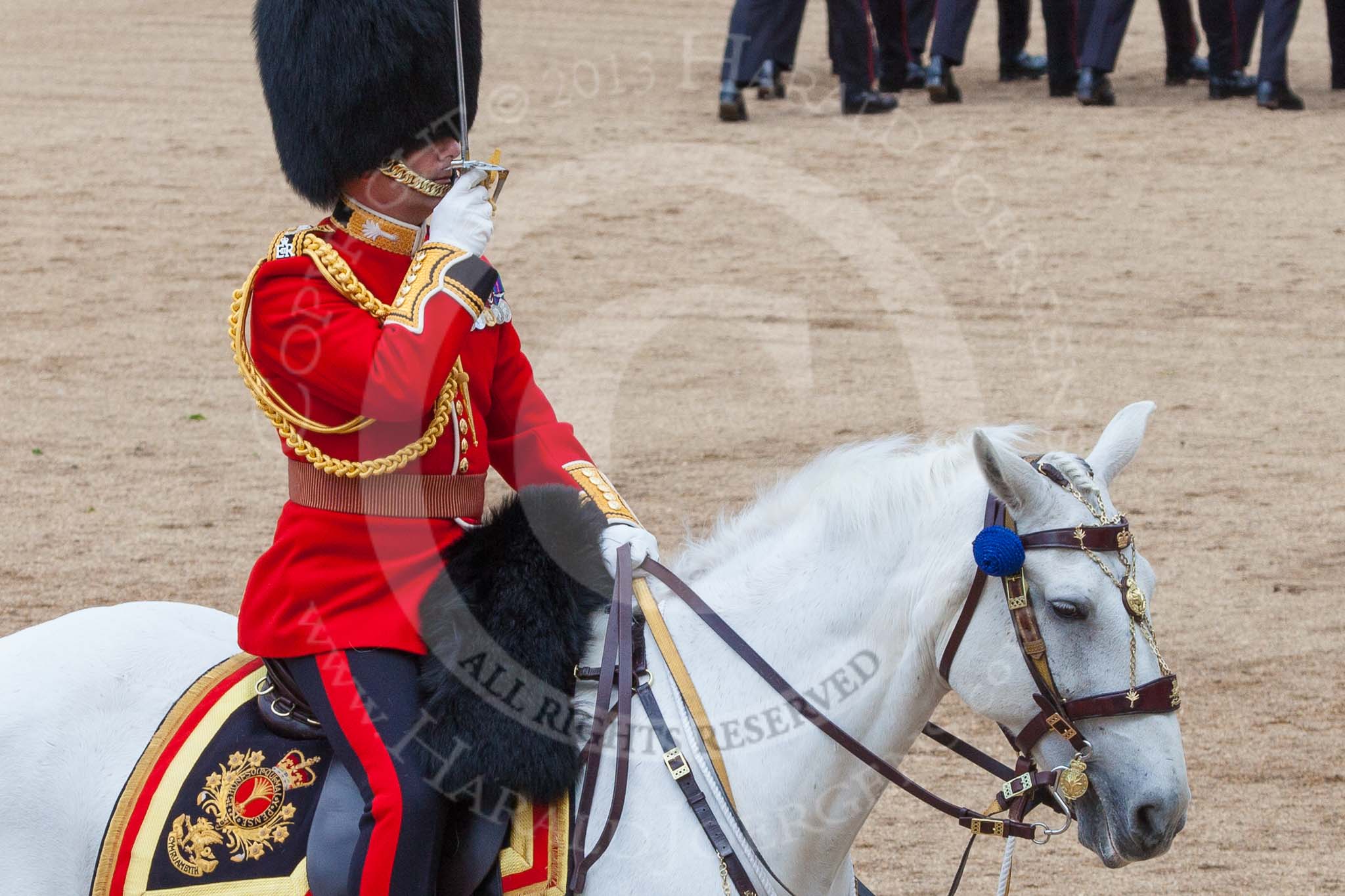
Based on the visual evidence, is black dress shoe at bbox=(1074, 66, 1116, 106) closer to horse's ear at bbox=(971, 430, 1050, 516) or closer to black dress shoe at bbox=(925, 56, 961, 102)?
black dress shoe at bbox=(925, 56, 961, 102)

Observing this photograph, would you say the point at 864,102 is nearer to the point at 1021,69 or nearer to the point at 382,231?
the point at 1021,69

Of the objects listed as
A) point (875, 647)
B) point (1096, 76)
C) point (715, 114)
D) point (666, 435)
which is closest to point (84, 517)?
point (666, 435)

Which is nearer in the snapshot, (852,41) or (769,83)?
(852,41)

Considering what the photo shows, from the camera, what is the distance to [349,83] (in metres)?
2.61

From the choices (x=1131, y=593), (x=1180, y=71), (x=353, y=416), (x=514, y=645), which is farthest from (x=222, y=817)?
(x=1180, y=71)

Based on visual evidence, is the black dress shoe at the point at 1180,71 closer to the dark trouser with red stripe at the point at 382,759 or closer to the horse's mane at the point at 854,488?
the horse's mane at the point at 854,488

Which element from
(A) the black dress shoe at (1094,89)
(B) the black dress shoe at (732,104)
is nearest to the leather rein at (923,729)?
(B) the black dress shoe at (732,104)

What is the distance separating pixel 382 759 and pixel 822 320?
22.0ft

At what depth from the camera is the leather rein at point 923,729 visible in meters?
2.19

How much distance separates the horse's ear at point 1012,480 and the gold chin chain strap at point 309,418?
878 mm

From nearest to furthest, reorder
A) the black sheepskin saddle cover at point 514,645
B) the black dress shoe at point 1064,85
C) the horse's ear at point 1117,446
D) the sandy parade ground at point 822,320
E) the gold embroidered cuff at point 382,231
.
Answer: the black sheepskin saddle cover at point 514,645
the horse's ear at point 1117,446
the gold embroidered cuff at point 382,231
the sandy parade ground at point 822,320
the black dress shoe at point 1064,85

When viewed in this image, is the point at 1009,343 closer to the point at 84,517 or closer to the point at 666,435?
the point at 666,435

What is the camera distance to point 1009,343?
8375 millimetres

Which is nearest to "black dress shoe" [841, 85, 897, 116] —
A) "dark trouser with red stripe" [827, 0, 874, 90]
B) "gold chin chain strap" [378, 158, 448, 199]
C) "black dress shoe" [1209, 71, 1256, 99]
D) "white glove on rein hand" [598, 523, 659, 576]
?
"dark trouser with red stripe" [827, 0, 874, 90]
